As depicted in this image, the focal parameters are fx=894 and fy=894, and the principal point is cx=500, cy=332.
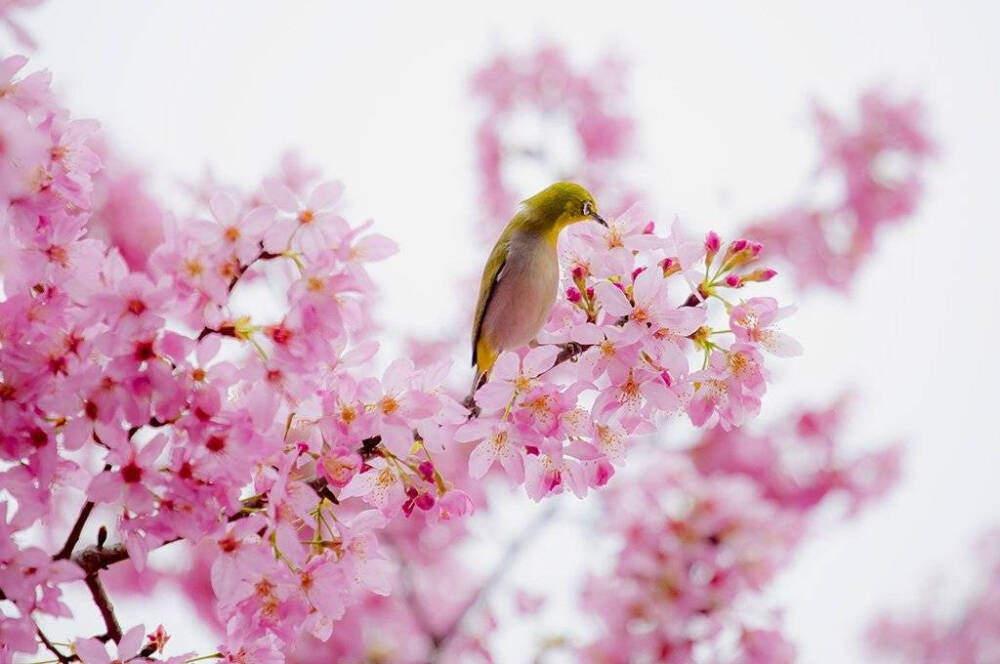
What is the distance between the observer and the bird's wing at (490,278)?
222 cm

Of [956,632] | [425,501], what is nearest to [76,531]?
[425,501]

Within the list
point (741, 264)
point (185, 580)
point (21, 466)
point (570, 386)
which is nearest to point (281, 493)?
point (21, 466)

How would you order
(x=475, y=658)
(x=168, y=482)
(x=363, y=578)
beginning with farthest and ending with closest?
1. (x=475, y=658)
2. (x=363, y=578)
3. (x=168, y=482)

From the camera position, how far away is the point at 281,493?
4.78ft

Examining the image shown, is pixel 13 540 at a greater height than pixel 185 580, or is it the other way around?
pixel 185 580

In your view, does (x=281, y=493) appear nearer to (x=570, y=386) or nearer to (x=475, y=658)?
(x=570, y=386)

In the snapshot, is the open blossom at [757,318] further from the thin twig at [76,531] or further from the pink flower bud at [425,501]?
the thin twig at [76,531]

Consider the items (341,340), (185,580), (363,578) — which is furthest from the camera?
(185,580)

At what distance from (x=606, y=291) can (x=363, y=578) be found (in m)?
0.69

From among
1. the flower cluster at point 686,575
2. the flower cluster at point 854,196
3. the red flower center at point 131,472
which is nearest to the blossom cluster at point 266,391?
the red flower center at point 131,472

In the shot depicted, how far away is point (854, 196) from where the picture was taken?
19.4 ft

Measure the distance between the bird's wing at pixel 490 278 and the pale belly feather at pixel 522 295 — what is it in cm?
2

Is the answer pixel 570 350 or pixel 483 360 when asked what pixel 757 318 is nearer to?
pixel 570 350

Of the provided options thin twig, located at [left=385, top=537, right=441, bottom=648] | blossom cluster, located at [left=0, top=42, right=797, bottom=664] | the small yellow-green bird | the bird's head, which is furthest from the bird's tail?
thin twig, located at [left=385, top=537, right=441, bottom=648]
